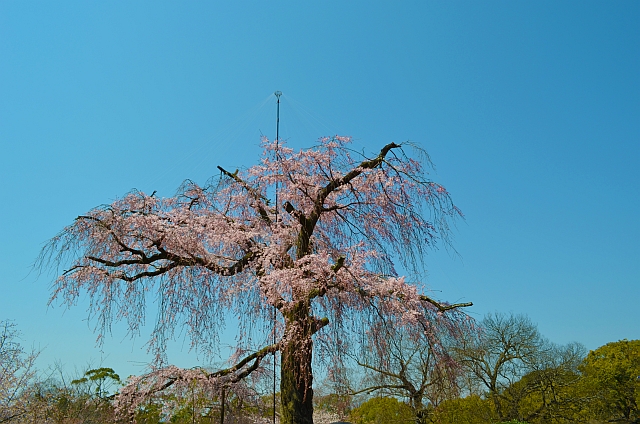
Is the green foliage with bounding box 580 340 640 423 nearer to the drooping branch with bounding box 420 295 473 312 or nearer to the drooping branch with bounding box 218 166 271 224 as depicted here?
the drooping branch with bounding box 420 295 473 312

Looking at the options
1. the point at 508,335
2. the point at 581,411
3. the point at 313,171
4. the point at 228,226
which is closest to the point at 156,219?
the point at 228,226

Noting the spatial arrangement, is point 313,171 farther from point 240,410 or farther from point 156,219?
point 240,410

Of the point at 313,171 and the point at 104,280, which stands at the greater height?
the point at 313,171

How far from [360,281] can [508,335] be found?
12.3m

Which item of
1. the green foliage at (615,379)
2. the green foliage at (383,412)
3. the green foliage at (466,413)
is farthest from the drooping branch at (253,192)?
the green foliage at (615,379)

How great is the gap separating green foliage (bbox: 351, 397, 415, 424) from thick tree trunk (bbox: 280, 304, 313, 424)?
10699mm

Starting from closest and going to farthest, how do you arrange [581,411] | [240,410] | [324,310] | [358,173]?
[324,310], [240,410], [358,173], [581,411]

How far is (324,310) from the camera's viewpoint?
6477mm

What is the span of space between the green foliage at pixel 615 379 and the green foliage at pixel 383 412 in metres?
5.91

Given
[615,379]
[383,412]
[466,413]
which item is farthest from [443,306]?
[615,379]

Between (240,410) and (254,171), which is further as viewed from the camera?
(254,171)

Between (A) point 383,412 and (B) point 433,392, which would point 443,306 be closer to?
(B) point 433,392

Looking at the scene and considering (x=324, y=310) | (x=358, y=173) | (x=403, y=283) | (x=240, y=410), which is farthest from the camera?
(x=358, y=173)

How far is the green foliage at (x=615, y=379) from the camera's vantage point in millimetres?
18281
